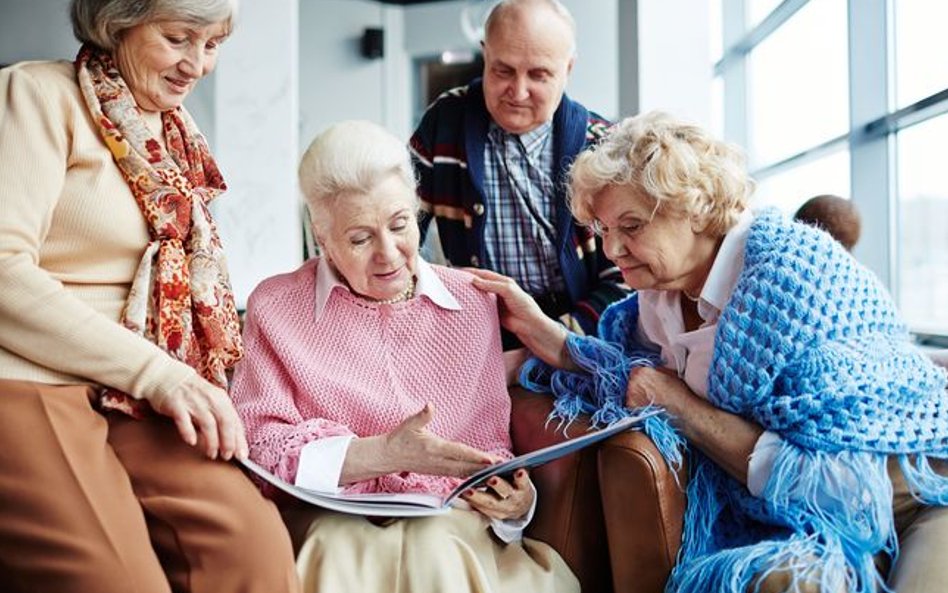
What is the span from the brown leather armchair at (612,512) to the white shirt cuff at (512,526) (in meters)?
0.04

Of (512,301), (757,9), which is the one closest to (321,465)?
(512,301)

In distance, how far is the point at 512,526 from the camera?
188cm

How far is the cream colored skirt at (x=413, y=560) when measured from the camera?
1.66 metres

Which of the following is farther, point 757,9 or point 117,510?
point 757,9

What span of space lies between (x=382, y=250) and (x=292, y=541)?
577mm

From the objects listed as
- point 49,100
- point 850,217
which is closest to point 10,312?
point 49,100

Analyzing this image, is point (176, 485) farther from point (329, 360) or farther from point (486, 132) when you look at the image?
point (486, 132)

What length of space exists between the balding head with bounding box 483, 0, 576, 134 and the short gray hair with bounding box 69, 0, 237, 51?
924mm

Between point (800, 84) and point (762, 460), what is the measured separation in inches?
173

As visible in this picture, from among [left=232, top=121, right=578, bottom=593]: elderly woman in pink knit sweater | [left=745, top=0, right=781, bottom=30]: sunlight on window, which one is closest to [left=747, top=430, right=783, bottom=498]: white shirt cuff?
[left=232, top=121, right=578, bottom=593]: elderly woman in pink knit sweater

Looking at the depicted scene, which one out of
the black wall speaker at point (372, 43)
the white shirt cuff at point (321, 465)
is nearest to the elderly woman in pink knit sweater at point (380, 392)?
the white shirt cuff at point (321, 465)

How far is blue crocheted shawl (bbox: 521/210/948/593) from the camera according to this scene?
64.1 inches

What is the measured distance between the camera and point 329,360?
1.94 meters

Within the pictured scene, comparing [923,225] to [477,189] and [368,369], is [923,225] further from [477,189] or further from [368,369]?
[368,369]
